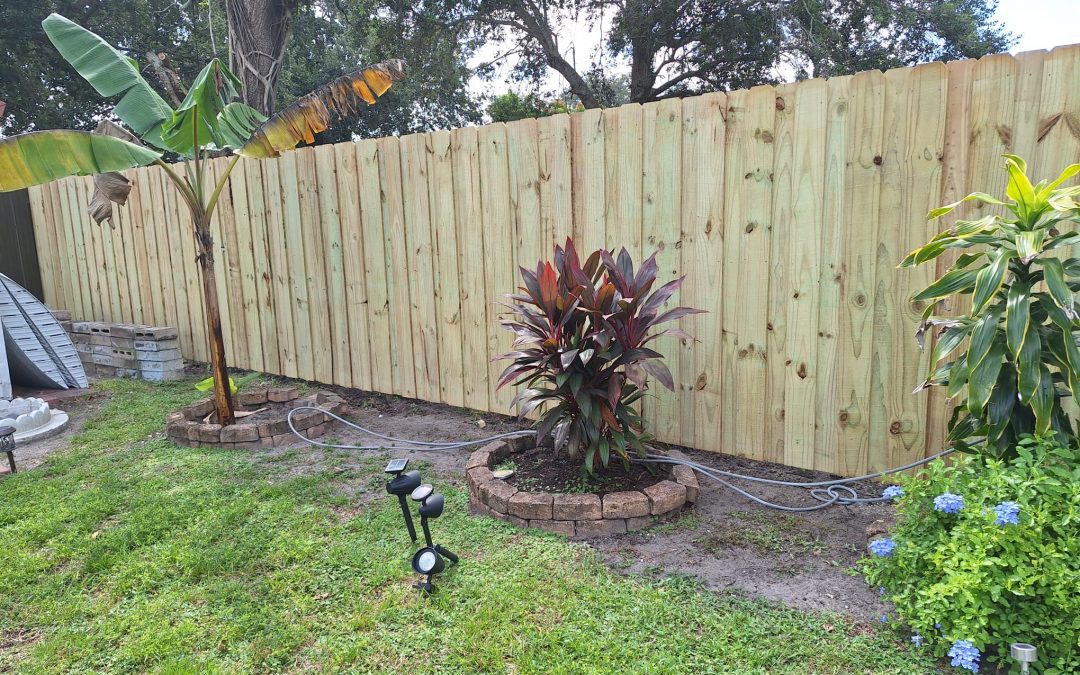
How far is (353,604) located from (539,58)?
17775 millimetres

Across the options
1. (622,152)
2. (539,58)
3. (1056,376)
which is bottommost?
(1056,376)

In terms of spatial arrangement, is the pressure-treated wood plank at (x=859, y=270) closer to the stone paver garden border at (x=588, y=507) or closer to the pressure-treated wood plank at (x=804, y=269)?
the pressure-treated wood plank at (x=804, y=269)

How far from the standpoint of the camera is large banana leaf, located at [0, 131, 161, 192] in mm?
3891

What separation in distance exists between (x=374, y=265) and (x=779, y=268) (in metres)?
3.23

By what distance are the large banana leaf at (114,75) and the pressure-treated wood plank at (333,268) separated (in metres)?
1.21

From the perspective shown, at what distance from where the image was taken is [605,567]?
9.27 feet

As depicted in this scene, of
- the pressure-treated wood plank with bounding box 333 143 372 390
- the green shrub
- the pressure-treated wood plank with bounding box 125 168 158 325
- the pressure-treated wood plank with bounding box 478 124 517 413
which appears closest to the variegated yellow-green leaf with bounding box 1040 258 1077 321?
the green shrub

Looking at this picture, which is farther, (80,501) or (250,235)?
(250,235)

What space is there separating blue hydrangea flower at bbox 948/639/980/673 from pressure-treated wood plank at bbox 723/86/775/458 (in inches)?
70.3

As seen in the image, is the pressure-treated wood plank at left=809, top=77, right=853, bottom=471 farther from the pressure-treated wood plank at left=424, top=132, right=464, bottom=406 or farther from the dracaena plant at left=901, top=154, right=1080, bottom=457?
the pressure-treated wood plank at left=424, top=132, right=464, bottom=406

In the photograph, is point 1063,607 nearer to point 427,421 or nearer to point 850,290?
point 850,290

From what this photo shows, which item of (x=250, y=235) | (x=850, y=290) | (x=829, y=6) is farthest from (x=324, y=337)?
(x=829, y=6)

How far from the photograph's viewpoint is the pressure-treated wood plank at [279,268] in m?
5.95

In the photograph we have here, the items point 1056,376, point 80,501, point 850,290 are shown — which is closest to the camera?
point 1056,376
